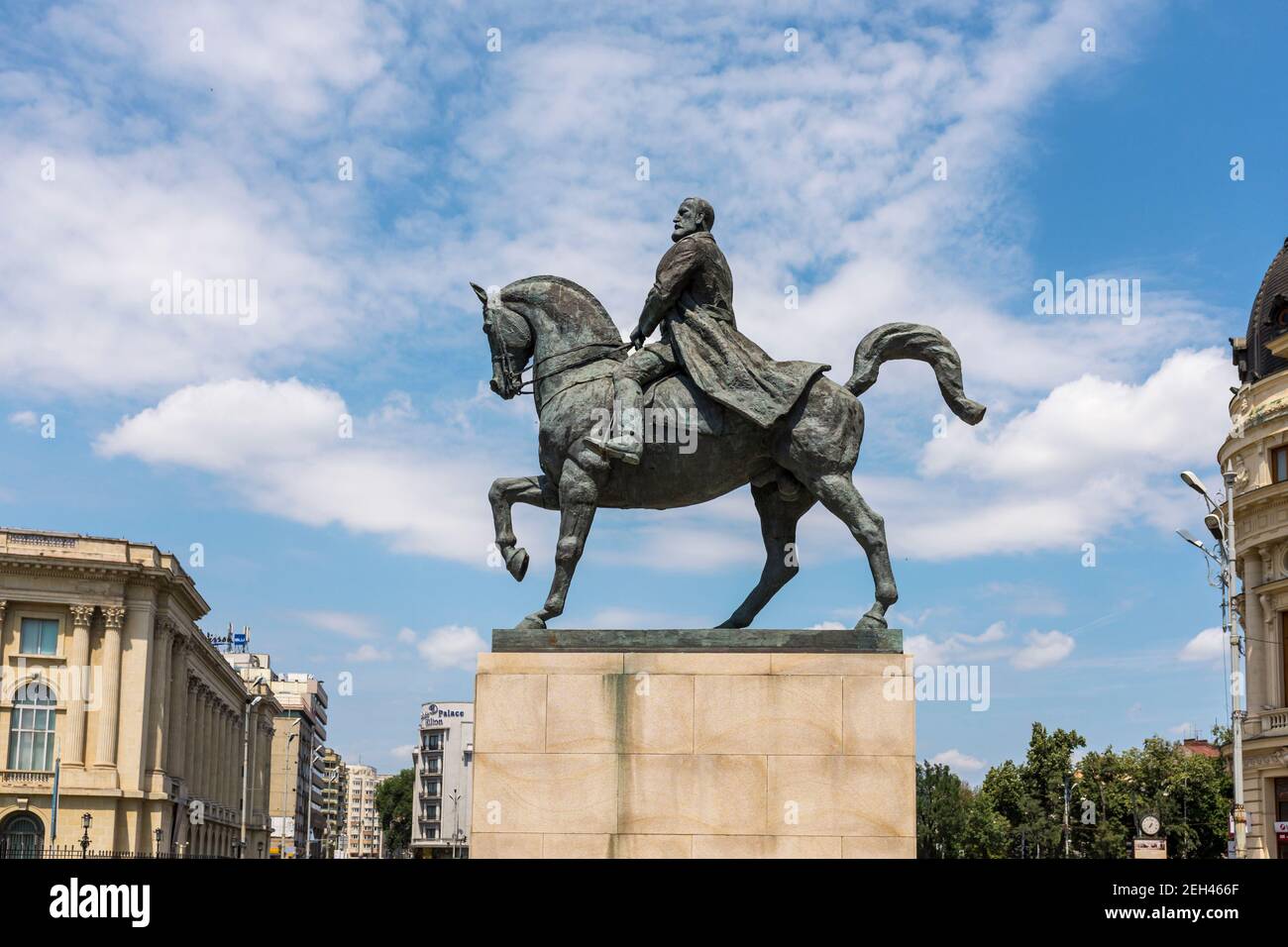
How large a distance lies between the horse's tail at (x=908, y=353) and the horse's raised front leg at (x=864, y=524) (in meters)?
1.15

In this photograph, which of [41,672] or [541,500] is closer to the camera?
[541,500]

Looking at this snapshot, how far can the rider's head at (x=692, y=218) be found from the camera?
1460 cm

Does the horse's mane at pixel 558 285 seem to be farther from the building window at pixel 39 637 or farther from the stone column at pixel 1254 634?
the building window at pixel 39 637

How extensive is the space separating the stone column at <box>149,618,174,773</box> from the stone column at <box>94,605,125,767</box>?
372cm

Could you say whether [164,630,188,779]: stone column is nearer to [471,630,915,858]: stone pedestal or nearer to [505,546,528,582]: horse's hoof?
[505,546,528,582]: horse's hoof

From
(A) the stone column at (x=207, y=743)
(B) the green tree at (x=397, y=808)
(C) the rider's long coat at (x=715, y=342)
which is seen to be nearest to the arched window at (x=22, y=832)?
(A) the stone column at (x=207, y=743)

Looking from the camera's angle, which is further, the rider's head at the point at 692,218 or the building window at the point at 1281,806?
the building window at the point at 1281,806

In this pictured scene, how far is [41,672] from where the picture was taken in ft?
263

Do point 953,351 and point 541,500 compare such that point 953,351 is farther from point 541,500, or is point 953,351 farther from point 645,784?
point 645,784

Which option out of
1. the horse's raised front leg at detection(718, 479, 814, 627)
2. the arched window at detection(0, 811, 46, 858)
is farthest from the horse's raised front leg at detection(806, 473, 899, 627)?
the arched window at detection(0, 811, 46, 858)

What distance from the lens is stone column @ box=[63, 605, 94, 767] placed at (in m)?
79.0
